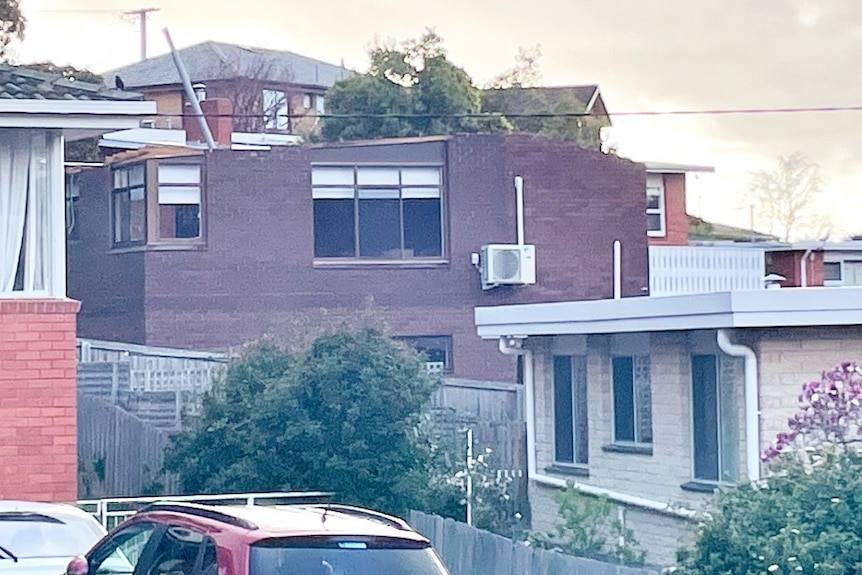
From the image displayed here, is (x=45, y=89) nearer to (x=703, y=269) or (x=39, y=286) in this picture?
(x=39, y=286)

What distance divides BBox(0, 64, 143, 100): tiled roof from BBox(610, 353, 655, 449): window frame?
623cm

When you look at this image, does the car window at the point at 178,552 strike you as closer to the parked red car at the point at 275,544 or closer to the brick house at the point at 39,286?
the parked red car at the point at 275,544

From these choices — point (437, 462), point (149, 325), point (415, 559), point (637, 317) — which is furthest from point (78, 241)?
point (415, 559)

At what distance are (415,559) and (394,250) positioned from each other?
2573 centimetres

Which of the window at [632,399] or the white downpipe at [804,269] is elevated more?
the white downpipe at [804,269]

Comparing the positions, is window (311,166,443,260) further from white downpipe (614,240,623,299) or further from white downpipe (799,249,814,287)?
white downpipe (799,249,814,287)

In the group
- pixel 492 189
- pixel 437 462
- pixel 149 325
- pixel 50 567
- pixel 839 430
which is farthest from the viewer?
pixel 492 189

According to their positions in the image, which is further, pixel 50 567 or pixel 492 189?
pixel 492 189

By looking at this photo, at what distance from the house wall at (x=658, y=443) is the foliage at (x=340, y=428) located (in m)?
2.08

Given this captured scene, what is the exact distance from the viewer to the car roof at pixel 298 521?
819cm

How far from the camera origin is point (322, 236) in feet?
111

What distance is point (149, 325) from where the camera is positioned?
32.6 m

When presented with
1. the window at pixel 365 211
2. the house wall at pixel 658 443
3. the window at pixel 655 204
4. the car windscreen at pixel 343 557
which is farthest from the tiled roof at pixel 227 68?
the car windscreen at pixel 343 557

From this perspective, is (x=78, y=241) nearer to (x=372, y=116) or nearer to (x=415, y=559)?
(x=372, y=116)
